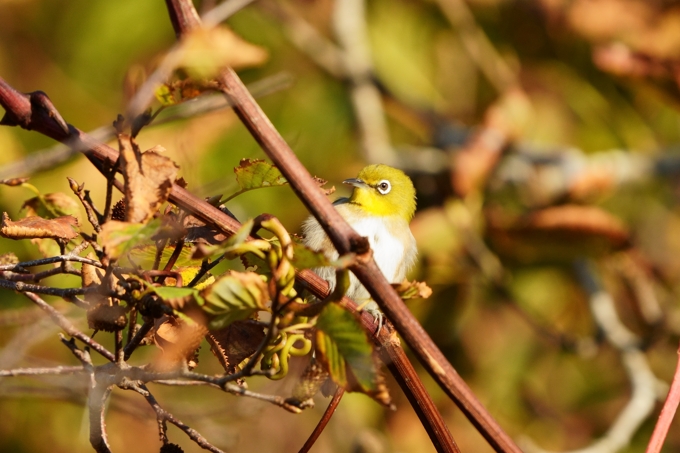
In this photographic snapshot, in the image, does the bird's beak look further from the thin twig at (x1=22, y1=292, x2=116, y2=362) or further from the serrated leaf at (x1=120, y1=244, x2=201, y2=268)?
the thin twig at (x1=22, y1=292, x2=116, y2=362)

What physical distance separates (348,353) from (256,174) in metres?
0.43

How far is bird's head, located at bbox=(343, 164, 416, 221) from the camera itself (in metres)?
3.62

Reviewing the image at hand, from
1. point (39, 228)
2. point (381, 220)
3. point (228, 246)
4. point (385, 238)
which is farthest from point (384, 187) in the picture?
point (228, 246)

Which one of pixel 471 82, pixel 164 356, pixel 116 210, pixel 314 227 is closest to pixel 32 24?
pixel 314 227

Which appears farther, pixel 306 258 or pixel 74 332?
pixel 74 332

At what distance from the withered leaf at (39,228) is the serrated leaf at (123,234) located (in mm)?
281

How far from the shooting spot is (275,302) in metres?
1.00

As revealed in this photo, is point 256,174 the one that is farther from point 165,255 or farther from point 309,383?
point 309,383

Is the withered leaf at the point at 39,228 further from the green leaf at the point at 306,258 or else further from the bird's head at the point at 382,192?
the bird's head at the point at 382,192

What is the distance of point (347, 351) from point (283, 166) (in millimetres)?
258

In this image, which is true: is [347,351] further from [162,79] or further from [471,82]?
[471,82]

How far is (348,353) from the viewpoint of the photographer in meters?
1.00

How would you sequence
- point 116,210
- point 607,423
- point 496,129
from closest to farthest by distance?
point 116,210 < point 496,129 < point 607,423

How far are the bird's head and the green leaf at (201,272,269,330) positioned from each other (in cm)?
257
